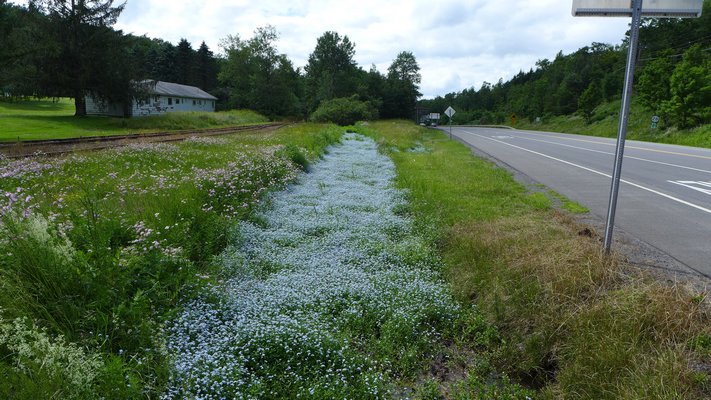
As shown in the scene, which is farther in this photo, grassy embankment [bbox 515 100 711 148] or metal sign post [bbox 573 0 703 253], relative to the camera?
grassy embankment [bbox 515 100 711 148]

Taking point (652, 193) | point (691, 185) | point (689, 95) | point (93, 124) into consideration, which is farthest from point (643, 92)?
point (93, 124)

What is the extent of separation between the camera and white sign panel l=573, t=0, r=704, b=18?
4.18 meters

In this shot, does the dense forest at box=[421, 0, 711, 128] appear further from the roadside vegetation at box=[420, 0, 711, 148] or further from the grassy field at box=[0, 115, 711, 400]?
the grassy field at box=[0, 115, 711, 400]

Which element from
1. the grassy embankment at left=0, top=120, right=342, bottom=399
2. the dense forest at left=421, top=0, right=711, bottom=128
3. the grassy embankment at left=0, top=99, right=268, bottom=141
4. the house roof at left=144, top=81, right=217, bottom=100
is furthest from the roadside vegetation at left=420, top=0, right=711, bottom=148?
the house roof at left=144, top=81, right=217, bottom=100

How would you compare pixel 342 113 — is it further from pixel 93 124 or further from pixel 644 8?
pixel 644 8

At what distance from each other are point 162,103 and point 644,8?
63238mm

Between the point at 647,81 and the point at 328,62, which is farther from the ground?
the point at 328,62

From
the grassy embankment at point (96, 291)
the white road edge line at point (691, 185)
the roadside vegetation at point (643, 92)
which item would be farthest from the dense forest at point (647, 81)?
the grassy embankment at point (96, 291)

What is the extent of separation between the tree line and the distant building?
369 centimetres

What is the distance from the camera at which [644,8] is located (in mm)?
4367

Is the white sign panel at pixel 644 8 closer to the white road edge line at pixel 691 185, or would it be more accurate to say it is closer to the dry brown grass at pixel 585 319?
the dry brown grass at pixel 585 319

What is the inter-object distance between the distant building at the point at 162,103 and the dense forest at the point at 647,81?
51.8 meters

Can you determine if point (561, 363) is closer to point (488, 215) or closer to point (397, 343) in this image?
point (397, 343)

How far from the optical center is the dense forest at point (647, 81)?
34750mm
